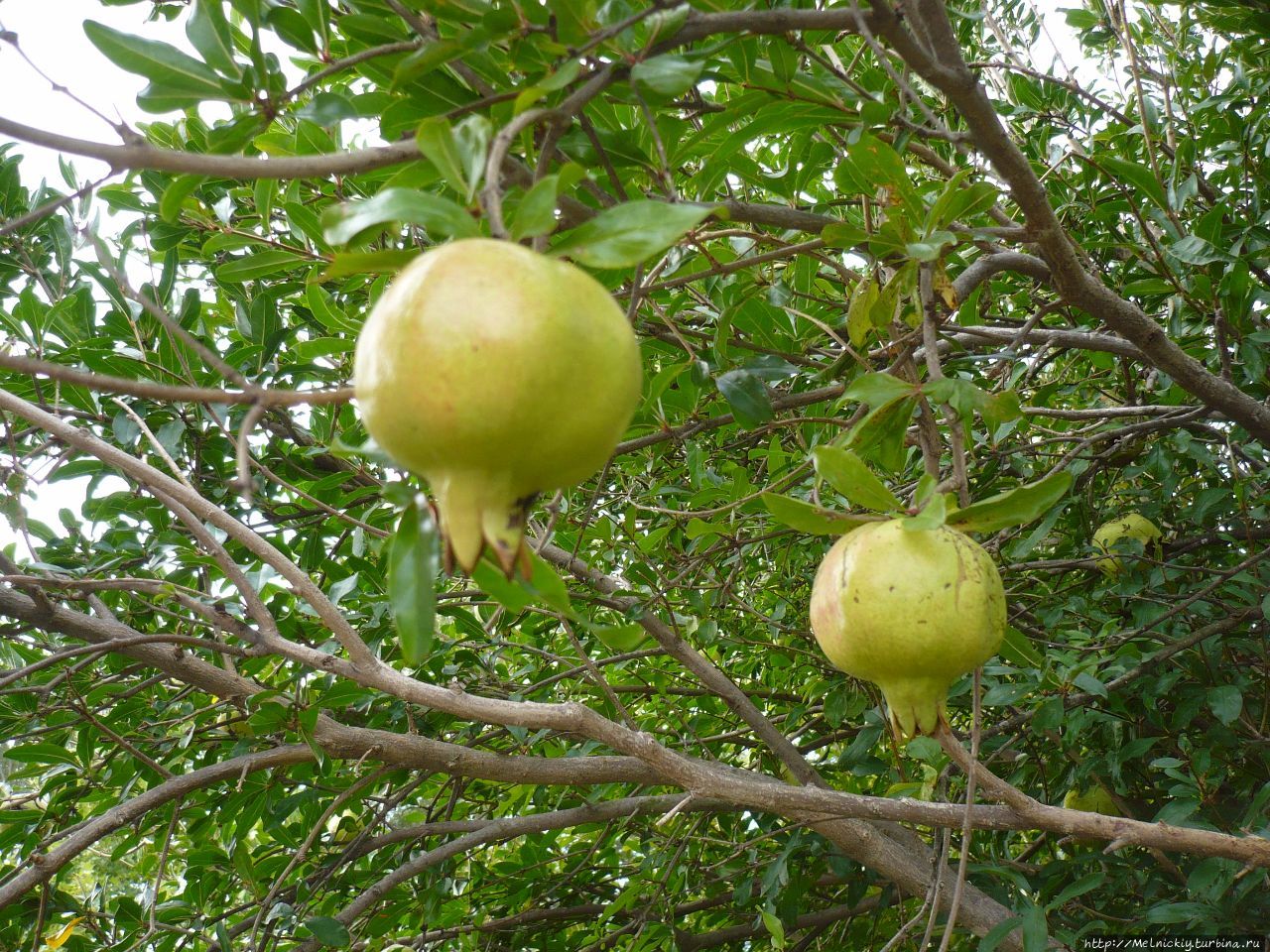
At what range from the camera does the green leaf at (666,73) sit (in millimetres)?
1029

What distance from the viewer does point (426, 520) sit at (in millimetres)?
955

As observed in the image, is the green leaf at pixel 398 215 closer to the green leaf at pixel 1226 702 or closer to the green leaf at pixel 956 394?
the green leaf at pixel 956 394

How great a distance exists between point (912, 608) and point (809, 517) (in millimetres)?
234

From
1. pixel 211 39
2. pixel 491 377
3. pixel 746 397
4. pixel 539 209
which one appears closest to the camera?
pixel 491 377

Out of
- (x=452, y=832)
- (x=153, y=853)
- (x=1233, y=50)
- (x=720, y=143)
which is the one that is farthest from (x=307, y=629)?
(x=1233, y=50)

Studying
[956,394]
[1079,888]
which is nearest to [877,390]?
[956,394]

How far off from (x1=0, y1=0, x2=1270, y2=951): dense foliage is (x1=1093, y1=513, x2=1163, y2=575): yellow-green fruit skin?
0.26 feet

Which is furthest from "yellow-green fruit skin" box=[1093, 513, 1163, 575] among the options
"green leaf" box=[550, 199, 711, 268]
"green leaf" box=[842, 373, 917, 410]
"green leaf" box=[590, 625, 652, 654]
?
"green leaf" box=[550, 199, 711, 268]

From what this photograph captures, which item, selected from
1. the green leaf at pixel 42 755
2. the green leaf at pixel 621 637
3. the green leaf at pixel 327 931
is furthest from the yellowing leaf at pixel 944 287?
the green leaf at pixel 42 755

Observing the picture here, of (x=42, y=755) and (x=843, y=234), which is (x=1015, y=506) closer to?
(x=843, y=234)

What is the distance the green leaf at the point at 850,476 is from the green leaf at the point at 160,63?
809mm

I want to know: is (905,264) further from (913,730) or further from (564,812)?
(564,812)

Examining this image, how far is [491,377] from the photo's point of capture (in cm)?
72

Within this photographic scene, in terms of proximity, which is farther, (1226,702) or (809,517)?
(1226,702)
